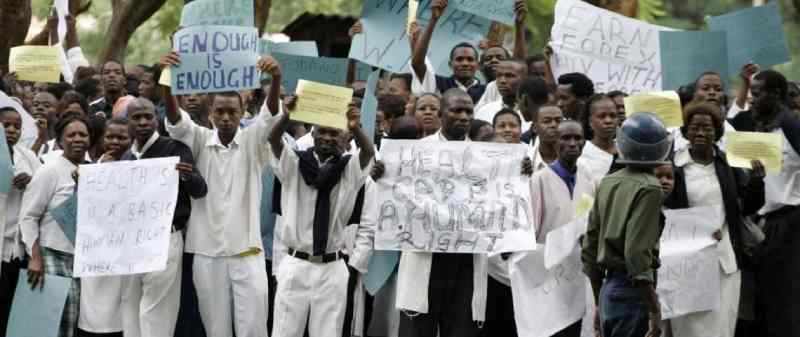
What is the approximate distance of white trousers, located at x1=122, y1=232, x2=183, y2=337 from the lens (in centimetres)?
1321

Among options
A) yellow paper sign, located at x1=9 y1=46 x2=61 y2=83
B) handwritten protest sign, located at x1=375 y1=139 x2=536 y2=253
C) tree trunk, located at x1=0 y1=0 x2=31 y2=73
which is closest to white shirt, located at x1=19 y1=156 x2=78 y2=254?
handwritten protest sign, located at x1=375 y1=139 x2=536 y2=253

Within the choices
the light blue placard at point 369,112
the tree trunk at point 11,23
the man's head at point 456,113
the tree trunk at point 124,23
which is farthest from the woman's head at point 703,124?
the tree trunk at point 124,23

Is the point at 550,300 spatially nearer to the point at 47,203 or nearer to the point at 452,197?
the point at 452,197

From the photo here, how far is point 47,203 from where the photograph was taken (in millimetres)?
13734

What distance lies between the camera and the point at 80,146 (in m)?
13.6

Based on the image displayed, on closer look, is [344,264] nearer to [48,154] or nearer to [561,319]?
[561,319]

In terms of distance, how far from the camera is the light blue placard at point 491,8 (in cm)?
1588

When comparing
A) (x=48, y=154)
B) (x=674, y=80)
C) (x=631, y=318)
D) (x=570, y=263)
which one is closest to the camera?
(x=631, y=318)

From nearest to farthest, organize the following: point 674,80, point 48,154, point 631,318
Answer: point 631,318 → point 48,154 → point 674,80

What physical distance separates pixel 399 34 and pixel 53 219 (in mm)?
3643

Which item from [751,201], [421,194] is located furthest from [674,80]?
[421,194]

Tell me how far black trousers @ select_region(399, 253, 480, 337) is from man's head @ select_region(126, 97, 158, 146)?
2143mm

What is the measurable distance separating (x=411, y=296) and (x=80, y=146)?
2587 millimetres

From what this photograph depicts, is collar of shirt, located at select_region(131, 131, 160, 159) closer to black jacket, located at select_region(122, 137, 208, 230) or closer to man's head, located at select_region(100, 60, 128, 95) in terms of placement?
black jacket, located at select_region(122, 137, 208, 230)
